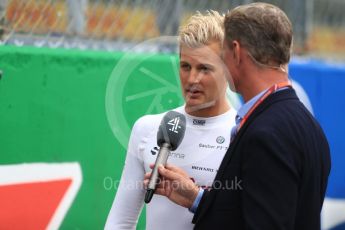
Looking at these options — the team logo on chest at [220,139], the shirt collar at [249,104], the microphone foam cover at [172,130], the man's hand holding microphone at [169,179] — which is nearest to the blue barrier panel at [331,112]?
the team logo on chest at [220,139]

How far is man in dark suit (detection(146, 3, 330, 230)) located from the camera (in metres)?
2.15

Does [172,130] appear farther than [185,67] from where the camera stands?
No

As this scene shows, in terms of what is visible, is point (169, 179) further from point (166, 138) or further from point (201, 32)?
point (201, 32)

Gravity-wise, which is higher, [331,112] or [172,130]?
[172,130]

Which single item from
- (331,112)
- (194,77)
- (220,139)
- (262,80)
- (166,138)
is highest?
(262,80)

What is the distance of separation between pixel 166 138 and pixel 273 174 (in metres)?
0.67

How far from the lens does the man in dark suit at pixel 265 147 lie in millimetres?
2148

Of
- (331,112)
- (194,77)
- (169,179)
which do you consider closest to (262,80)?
(169,179)

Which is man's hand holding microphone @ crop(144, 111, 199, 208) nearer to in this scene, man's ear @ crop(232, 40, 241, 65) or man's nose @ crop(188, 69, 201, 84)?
man's nose @ crop(188, 69, 201, 84)

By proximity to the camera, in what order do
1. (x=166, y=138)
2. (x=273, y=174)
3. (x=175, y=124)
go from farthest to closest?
(x=175, y=124) < (x=166, y=138) < (x=273, y=174)

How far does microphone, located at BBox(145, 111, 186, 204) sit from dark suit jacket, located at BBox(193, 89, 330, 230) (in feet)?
0.78

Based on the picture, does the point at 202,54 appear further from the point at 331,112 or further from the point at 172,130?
the point at 331,112

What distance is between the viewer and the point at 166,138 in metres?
2.71

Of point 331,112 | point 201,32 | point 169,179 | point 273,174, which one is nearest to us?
point 273,174
